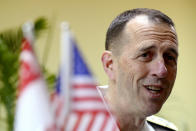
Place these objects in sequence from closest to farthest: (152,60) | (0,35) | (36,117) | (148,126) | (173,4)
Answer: (36,117)
(0,35)
(152,60)
(148,126)
(173,4)

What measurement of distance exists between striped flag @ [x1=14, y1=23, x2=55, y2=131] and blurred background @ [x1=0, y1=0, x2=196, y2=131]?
1.84 metres

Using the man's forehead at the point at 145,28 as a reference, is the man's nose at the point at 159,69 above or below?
below

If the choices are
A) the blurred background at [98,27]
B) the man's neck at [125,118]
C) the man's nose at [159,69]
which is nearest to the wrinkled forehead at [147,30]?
the man's nose at [159,69]

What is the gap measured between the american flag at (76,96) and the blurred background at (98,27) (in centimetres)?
182

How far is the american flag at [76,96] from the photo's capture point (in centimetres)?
90

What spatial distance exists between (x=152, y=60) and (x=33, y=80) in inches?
23.8

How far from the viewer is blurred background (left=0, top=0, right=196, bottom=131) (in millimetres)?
3119

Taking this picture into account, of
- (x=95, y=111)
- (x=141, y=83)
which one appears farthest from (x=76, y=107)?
(x=141, y=83)

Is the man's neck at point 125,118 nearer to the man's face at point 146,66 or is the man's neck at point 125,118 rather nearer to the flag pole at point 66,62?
the man's face at point 146,66

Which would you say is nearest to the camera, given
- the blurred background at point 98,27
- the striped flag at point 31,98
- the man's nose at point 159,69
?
the striped flag at point 31,98

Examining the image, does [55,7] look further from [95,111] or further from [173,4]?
[95,111]

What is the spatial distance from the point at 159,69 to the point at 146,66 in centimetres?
5

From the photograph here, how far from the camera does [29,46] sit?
35.4 inches

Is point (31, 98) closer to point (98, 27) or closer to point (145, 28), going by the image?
point (145, 28)
